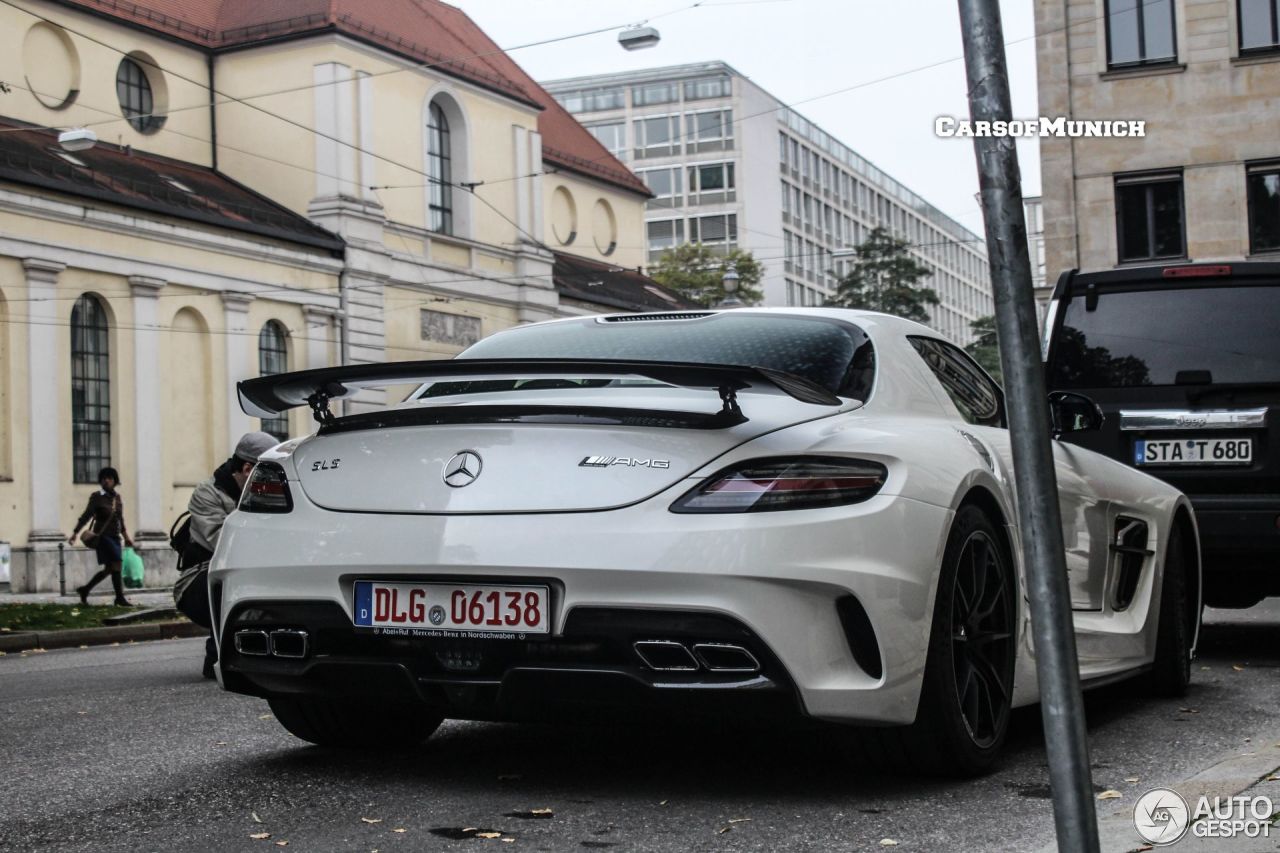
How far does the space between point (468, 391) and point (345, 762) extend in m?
1.24

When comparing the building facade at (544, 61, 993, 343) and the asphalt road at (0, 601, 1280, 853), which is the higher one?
the building facade at (544, 61, 993, 343)

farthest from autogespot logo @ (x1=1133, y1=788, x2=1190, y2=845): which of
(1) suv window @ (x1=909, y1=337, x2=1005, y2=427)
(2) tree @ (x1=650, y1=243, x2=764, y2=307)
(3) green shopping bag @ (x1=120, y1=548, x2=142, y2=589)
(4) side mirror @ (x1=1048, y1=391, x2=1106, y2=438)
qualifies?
(2) tree @ (x1=650, y1=243, x2=764, y2=307)

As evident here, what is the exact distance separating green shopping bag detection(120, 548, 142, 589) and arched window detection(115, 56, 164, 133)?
12.2m

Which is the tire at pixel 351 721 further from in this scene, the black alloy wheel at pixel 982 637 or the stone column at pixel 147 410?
the stone column at pixel 147 410

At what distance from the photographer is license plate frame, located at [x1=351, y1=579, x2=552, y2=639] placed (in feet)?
14.7

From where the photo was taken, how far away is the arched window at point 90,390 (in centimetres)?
3106

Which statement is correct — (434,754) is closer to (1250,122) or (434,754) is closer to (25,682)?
(25,682)

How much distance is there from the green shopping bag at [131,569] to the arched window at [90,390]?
2727mm

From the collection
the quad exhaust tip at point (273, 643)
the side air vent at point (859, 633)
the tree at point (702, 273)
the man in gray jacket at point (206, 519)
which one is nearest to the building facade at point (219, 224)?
the tree at point (702, 273)

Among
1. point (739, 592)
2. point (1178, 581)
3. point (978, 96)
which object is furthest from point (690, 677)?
point (1178, 581)

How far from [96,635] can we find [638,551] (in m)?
12.5

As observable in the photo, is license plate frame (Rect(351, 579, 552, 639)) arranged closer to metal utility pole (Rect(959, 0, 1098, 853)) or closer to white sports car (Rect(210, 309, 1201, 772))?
Result: white sports car (Rect(210, 309, 1201, 772))

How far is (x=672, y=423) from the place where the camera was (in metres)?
4.52

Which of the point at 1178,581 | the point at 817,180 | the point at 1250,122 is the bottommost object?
the point at 1178,581
